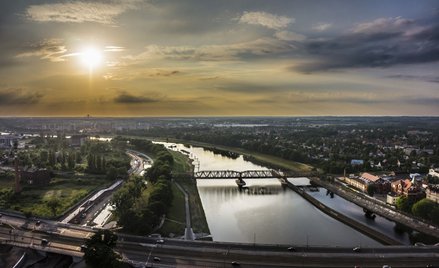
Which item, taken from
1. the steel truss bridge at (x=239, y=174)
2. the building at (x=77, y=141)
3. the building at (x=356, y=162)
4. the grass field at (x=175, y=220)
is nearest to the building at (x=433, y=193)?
the steel truss bridge at (x=239, y=174)

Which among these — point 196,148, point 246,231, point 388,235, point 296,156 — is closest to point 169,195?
point 246,231

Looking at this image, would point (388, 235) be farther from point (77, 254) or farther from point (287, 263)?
point (77, 254)

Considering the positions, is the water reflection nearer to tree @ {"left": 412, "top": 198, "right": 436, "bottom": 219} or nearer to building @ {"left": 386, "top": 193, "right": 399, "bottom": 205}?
tree @ {"left": 412, "top": 198, "right": 436, "bottom": 219}

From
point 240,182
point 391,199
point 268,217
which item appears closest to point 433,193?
point 391,199

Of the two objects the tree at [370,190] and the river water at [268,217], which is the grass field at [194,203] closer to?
the river water at [268,217]

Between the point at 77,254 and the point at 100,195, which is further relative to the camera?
the point at 100,195
